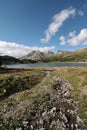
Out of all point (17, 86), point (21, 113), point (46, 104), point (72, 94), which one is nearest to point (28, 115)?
point (21, 113)

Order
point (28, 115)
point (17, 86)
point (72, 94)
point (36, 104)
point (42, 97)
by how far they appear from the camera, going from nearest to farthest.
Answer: point (28, 115)
point (36, 104)
point (42, 97)
point (72, 94)
point (17, 86)

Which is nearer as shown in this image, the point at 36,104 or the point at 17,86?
the point at 36,104

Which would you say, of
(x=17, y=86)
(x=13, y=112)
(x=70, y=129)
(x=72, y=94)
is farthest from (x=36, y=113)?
(x=17, y=86)

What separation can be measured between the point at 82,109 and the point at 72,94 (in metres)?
8.70

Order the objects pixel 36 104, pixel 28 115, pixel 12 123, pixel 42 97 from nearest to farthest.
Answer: pixel 12 123 < pixel 28 115 < pixel 36 104 < pixel 42 97

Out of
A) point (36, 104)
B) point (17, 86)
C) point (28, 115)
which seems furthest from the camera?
point (17, 86)

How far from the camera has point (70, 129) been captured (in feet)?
60.6

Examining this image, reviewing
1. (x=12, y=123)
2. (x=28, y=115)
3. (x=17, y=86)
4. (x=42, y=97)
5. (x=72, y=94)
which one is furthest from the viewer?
(x=17, y=86)

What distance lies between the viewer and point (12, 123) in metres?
18.4

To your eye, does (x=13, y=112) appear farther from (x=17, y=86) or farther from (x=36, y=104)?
(x=17, y=86)

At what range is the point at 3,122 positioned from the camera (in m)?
18.9

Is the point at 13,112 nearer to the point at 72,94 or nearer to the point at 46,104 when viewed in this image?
the point at 46,104

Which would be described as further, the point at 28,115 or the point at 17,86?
the point at 17,86

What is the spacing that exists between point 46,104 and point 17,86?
17.8 m
